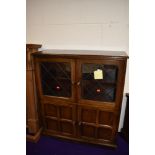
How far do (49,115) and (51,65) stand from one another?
72 cm

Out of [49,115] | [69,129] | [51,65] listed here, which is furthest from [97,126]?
[51,65]

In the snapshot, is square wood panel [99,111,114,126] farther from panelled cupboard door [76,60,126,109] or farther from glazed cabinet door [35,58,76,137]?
glazed cabinet door [35,58,76,137]

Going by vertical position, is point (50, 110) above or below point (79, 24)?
below

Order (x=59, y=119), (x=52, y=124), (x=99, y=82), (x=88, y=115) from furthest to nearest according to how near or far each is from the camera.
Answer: (x=52, y=124) → (x=59, y=119) → (x=88, y=115) → (x=99, y=82)

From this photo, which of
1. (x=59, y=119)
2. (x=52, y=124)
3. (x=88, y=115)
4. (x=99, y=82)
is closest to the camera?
(x=99, y=82)

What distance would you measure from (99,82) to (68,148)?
3.22 ft

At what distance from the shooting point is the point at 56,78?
7.45ft

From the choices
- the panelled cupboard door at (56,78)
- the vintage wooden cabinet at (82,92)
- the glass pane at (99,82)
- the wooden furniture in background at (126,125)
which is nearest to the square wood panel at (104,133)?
the vintage wooden cabinet at (82,92)

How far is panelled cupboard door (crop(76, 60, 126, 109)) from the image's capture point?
79.5 inches

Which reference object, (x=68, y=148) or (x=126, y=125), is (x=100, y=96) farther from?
(x=68, y=148)

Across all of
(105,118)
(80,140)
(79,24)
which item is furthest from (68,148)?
(79,24)

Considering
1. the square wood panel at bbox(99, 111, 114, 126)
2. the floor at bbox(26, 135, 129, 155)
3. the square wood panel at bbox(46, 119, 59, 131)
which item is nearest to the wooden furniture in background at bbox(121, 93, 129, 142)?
the floor at bbox(26, 135, 129, 155)
